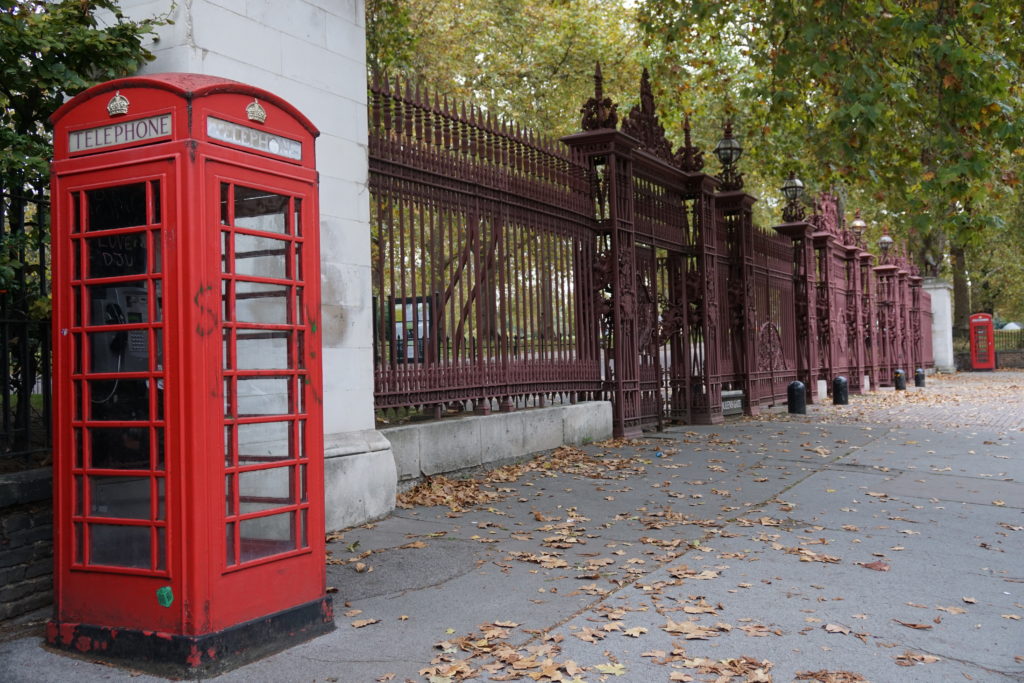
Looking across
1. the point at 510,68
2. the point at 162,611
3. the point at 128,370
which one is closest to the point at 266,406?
the point at 128,370

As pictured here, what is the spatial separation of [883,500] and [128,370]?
6.04 meters

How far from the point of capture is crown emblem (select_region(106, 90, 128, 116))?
3.77 meters

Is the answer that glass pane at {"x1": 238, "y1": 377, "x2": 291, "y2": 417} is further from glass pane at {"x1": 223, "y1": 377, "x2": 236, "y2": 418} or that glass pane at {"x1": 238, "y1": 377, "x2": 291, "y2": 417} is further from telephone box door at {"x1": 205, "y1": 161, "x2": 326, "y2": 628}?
glass pane at {"x1": 223, "y1": 377, "x2": 236, "y2": 418}

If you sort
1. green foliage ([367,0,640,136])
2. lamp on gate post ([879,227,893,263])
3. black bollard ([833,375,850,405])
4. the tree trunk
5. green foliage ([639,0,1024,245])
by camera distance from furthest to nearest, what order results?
1. the tree trunk
2. lamp on gate post ([879,227,893,263])
3. green foliage ([367,0,640,136])
4. black bollard ([833,375,850,405])
5. green foliage ([639,0,1024,245])

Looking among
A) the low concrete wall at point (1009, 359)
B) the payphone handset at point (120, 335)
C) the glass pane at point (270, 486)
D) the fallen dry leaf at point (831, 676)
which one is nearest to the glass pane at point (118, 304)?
the payphone handset at point (120, 335)

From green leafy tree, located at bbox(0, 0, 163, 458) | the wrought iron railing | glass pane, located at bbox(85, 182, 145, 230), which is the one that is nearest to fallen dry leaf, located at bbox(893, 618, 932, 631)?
glass pane, located at bbox(85, 182, 145, 230)

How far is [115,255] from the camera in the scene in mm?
3916

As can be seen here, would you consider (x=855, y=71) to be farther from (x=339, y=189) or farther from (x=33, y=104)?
(x=33, y=104)

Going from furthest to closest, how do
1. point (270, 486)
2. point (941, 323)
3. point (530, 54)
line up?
1. point (941, 323)
2. point (530, 54)
3. point (270, 486)

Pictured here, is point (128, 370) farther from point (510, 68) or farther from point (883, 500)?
point (510, 68)

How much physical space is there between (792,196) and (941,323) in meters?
20.3

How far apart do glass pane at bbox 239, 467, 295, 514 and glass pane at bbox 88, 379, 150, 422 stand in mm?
546

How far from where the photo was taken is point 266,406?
4223 millimetres

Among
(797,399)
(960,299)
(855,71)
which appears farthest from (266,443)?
(960,299)
